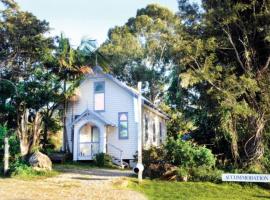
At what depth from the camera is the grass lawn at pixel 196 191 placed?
1537cm

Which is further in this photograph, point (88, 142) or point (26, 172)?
point (88, 142)

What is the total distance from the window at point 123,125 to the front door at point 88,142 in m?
1.61

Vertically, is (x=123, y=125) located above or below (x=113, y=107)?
below

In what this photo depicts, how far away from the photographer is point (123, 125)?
2838 centimetres

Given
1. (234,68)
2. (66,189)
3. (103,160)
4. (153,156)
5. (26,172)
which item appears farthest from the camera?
(103,160)

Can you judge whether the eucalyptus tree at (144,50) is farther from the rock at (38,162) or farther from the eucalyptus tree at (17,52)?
the rock at (38,162)

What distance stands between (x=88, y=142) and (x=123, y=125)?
2529 mm

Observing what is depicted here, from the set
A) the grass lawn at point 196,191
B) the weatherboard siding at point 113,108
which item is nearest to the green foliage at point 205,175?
the grass lawn at point 196,191

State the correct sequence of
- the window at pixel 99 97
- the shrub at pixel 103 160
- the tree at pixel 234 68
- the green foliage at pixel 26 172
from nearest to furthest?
the green foliage at pixel 26 172 < the tree at pixel 234 68 < the shrub at pixel 103 160 < the window at pixel 99 97

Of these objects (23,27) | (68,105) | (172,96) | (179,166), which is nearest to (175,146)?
(179,166)

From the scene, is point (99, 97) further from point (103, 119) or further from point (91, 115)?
point (103, 119)

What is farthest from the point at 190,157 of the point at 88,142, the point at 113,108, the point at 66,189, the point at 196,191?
the point at 88,142

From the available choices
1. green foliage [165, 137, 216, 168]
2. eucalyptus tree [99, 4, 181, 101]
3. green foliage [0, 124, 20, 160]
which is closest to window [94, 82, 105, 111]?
green foliage [0, 124, 20, 160]

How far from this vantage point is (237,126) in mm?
20875
